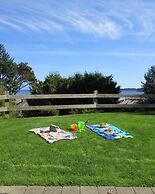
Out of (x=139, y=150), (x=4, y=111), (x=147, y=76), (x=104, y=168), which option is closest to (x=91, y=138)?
(x=139, y=150)

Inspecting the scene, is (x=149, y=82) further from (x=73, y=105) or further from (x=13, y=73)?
(x=13, y=73)

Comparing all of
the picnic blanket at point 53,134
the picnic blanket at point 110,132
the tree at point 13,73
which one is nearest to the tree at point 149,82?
the picnic blanket at point 110,132

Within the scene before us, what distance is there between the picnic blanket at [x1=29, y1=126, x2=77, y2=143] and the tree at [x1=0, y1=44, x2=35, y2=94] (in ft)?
193

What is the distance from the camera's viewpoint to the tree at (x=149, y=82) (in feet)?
64.7

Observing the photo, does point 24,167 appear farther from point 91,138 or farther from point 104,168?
point 91,138

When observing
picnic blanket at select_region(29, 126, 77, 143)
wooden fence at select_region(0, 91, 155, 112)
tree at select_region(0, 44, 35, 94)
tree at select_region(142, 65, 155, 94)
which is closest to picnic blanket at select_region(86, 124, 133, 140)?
picnic blanket at select_region(29, 126, 77, 143)

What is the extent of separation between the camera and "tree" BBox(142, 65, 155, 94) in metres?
19.7

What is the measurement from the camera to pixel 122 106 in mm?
17094

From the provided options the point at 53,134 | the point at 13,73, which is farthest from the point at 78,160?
the point at 13,73

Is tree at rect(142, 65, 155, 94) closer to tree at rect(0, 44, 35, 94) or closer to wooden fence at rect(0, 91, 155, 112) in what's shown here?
wooden fence at rect(0, 91, 155, 112)

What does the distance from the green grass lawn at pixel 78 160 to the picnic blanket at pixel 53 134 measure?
7.4 inches

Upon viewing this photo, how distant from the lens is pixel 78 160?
7.11 m

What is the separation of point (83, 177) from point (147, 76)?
48.3ft

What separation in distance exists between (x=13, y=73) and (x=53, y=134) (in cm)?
6212
